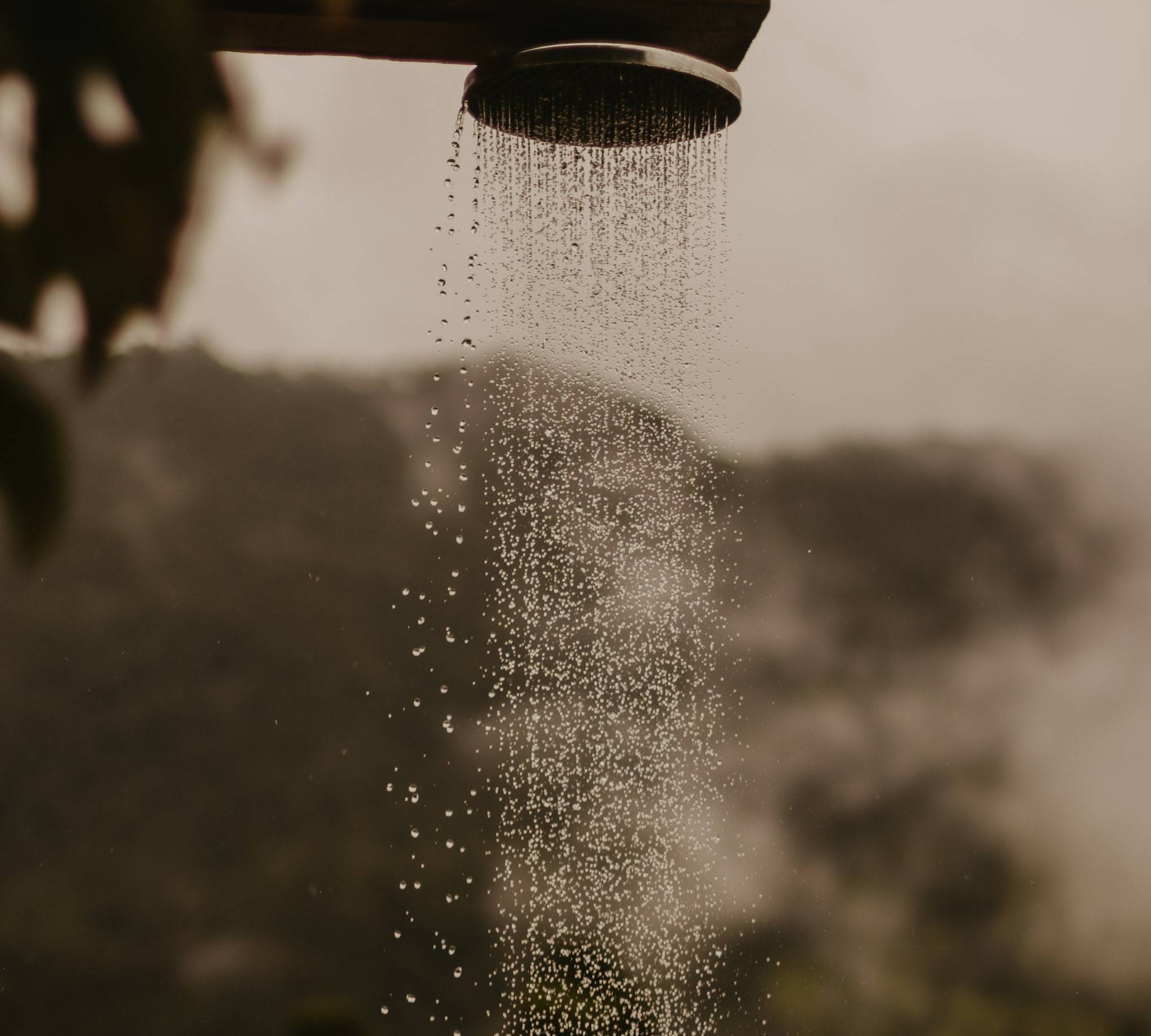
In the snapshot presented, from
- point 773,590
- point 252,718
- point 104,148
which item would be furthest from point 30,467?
point 773,590

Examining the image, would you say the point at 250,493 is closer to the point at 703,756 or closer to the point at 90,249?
the point at 703,756

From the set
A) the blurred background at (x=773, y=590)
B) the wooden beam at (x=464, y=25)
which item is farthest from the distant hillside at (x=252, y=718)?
the wooden beam at (x=464, y=25)

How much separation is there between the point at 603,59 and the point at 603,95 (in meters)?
0.17

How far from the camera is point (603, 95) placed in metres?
1.56

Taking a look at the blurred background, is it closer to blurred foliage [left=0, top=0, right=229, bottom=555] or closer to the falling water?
the falling water

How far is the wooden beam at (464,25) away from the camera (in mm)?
1345

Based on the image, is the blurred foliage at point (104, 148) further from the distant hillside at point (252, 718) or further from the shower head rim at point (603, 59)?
the distant hillside at point (252, 718)

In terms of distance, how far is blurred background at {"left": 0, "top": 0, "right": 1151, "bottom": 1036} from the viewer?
276 centimetres

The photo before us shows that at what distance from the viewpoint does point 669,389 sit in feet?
9.96

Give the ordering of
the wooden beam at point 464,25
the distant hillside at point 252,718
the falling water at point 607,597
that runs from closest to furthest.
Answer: the wooden beam at point 464,25
the distant hillside at point 252,718
the falling water at point 607,597

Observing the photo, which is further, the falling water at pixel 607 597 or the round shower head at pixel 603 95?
the falling water at pixel 607 597

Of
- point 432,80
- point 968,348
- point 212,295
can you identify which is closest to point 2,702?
point 212,295

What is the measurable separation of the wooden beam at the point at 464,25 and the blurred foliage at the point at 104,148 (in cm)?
112

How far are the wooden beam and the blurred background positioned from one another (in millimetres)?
1453
